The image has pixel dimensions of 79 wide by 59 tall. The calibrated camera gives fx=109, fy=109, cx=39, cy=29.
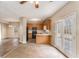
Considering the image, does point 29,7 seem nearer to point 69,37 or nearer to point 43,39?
point 69,37

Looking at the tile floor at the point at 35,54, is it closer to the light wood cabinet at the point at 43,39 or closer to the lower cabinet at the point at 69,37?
the lower cabinet at the point at 69,37

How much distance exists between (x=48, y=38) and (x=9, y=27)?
9208 mm

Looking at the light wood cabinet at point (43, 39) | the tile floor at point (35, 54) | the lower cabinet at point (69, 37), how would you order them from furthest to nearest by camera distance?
the light wood cabinet at point (43, 39), the tile floor at point (35, 54), the lower cabinet at point (69, 37)

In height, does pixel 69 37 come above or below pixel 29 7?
below

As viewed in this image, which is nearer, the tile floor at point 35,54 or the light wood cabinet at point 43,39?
the tile floor at point 35,54

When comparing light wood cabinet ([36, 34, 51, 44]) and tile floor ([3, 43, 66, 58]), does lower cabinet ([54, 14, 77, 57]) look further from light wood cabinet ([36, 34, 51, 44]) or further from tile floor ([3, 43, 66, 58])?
light wood cabinet ([36, 34, 51, 44])

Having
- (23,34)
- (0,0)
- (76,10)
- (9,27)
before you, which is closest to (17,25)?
(9,27)

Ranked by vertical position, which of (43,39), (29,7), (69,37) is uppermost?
(29,7)

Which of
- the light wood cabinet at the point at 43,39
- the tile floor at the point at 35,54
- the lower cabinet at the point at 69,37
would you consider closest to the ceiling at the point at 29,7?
the lower cabinet at the point at 69,37

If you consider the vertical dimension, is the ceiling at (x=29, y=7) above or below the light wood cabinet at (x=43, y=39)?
above

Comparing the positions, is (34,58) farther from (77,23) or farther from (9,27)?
(9,27)

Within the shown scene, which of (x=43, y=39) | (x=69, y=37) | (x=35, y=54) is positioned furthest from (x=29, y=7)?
(x=43, y=39)

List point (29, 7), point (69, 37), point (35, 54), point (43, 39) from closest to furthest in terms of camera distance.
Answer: point (69, 37), point (35, 54), point (29, 7), point (43, 39)

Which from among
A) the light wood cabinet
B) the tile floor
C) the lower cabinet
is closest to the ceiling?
the lower cabinet
